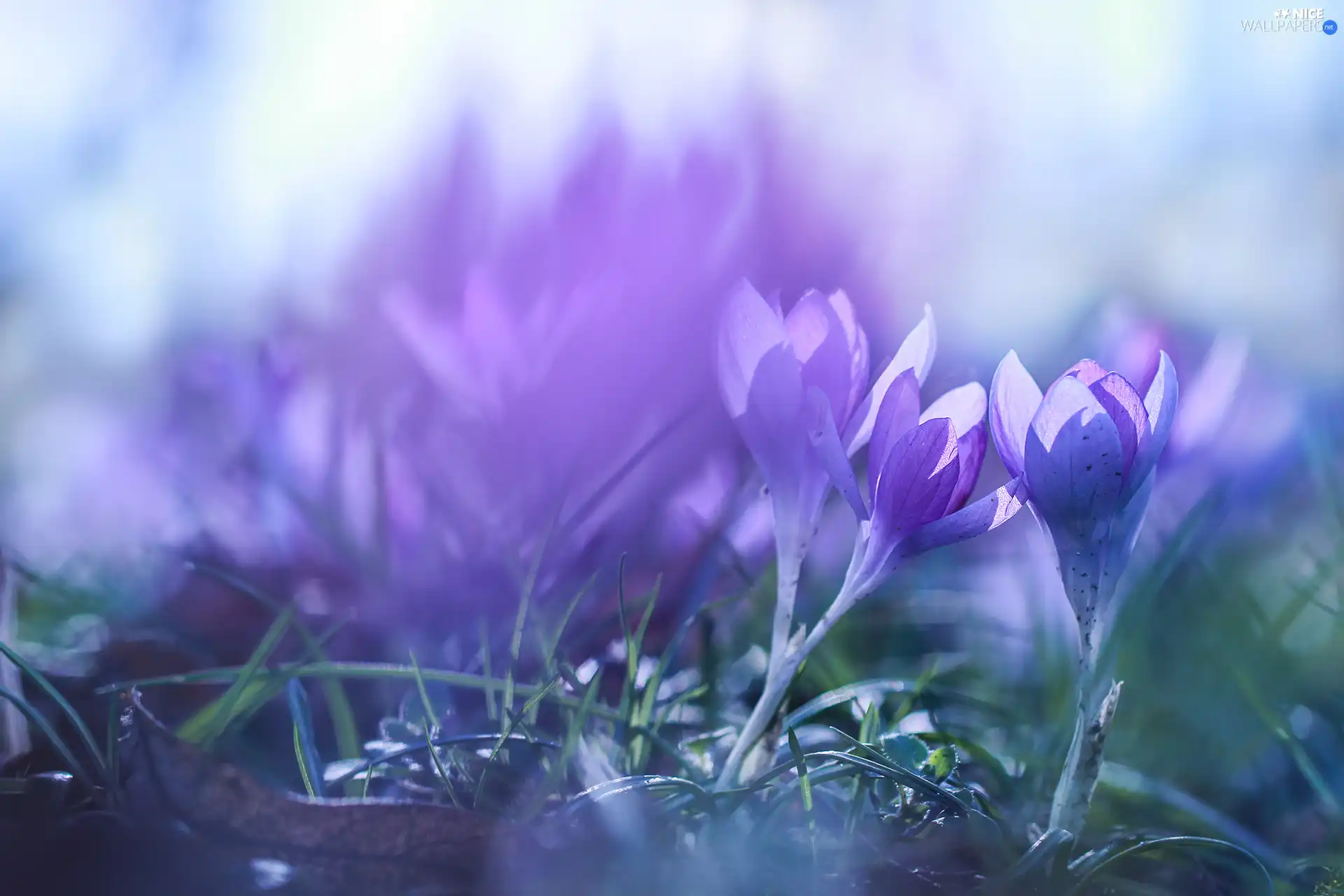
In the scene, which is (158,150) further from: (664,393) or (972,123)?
(972,123)

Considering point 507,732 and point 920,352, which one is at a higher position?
point 920,352

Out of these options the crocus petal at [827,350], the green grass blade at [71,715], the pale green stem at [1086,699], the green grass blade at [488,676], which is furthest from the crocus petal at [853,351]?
the green grass blade at [71,715]

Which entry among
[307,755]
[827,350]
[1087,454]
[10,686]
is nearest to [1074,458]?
[1087,454]

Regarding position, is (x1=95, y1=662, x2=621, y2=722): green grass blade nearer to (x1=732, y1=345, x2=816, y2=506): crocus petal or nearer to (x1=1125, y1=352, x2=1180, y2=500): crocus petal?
(x1=732, y1=345, x2=816, y2=506): crocus petal

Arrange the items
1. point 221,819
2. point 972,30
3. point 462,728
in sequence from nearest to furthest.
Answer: point 221,819 → point 462,728 → point 972,30

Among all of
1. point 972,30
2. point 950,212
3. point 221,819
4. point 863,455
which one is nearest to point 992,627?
point 863,455

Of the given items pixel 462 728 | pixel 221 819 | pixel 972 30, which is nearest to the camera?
pixel 221 819

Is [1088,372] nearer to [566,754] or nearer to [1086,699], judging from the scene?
[1086,699]

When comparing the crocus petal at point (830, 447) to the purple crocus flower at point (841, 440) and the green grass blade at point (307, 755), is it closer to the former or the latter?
the purple crocus flower at point (841, 440)

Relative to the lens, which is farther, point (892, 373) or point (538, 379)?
point (538, 379)
